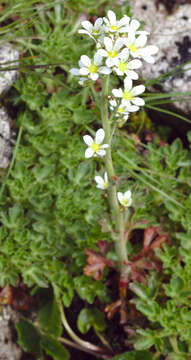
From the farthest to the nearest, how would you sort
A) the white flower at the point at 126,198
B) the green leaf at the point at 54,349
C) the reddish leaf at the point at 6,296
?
the reddish leaf at the point at 6,296 → the green leaf at the point at 54,349 → the white flower at the point at 126,198

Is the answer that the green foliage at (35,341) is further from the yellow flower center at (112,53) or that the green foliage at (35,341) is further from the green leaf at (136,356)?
the yellow flower center at (112,53)

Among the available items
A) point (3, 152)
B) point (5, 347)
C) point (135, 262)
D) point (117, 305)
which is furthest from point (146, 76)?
point (5, 347)

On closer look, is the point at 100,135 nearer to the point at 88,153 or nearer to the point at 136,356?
the point at 88,153

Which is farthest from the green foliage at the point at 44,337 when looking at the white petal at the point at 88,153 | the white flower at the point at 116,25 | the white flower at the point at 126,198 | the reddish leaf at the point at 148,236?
the white flower at the point at 116,25

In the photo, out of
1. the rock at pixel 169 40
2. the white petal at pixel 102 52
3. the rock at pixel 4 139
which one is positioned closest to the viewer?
the white petal at pixel 102 52

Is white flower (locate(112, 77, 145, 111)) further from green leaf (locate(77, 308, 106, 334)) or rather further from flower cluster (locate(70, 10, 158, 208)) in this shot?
green leaf (locate(77, 308, 106, 334))

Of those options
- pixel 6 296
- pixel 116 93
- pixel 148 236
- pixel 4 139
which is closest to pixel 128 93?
pixel 116 93

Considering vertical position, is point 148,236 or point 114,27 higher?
point 114,27
